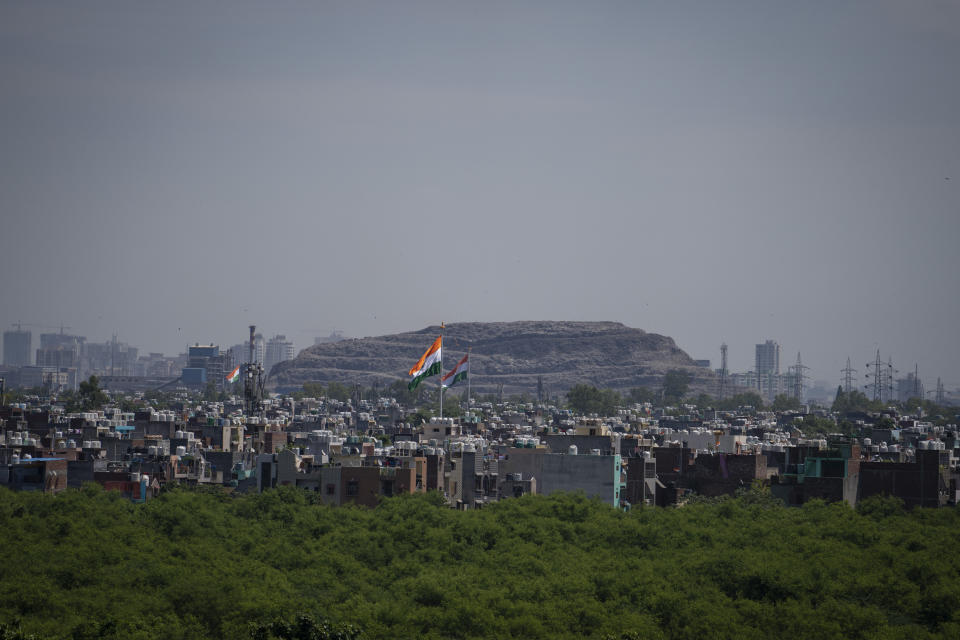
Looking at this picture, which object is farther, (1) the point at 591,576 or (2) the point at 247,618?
(1) the point at 591,576

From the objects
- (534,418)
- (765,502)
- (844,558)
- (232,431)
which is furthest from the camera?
(534,418)

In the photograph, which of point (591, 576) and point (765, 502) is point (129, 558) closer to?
point (591, 576)

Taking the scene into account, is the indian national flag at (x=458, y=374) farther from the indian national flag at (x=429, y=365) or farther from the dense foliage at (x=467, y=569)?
the dense foliage at (x=467, y=569)

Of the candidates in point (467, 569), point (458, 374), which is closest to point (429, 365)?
point (458, 374)

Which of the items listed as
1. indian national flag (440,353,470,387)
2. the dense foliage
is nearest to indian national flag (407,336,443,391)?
indian national flag (440,353,470,387)

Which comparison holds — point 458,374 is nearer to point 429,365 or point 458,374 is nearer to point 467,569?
point 429,365

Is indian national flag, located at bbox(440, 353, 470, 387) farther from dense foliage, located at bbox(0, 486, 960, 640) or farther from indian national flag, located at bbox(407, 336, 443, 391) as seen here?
dense foliage, located at bbox(0, 486, 960, 640)

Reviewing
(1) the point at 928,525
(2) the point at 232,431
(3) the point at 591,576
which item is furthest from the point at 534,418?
(3) the point at 591,576

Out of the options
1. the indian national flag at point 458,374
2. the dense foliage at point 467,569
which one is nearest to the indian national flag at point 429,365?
the indian national flag at point 458,374
